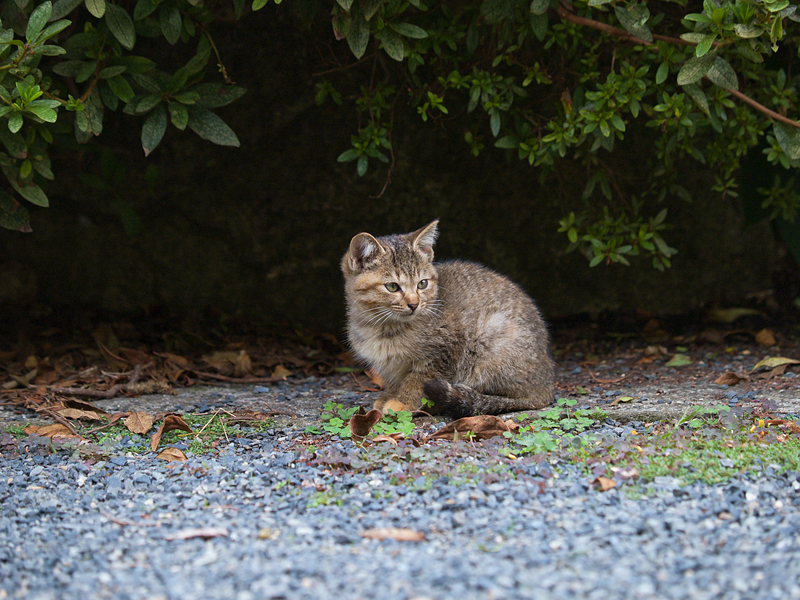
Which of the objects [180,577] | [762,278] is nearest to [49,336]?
[180,577]

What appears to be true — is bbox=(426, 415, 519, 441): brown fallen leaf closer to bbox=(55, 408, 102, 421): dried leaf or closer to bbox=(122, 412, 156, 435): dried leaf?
bbox=(122, 412, 156, 435): dried leaf

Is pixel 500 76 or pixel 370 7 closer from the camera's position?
pixel 370 7

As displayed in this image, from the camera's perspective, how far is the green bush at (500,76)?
3.56 m

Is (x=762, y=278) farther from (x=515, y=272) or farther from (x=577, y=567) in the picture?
(x=577, y=567)

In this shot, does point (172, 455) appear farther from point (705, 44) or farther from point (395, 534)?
point (705, 44)

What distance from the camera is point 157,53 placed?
18.3ft

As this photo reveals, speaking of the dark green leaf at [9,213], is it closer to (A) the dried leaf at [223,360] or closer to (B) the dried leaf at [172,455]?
(A) the dried leaf at [223,360]

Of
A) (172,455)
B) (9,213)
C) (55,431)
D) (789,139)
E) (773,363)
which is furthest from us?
(773,363)

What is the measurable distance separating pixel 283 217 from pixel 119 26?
2455mm

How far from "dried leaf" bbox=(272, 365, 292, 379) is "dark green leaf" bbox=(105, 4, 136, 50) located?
243 centimetres

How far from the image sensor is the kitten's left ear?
4.36 metres

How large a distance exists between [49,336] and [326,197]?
2.50 meters

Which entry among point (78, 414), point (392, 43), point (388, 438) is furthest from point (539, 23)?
point (78, 414)

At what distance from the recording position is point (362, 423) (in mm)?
3412
